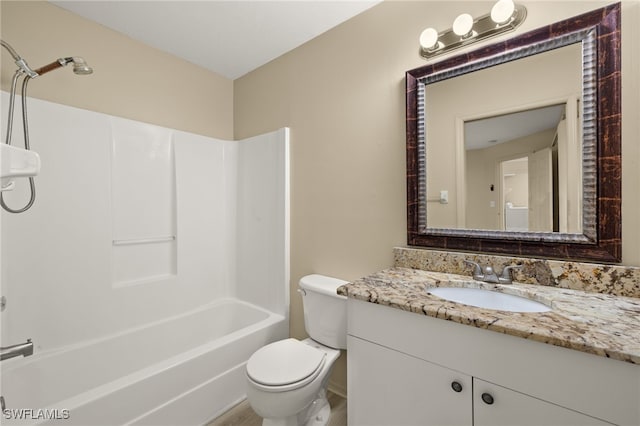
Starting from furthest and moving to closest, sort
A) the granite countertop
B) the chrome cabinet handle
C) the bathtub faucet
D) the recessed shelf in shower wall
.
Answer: the recessed shelf in shower wall
the bathtub faucet
the chrome cabinet handle
the granite countertop

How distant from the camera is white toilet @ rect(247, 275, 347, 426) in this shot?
50.3 inches

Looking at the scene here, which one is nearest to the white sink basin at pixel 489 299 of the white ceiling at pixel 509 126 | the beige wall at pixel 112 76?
the white ceiling at pixel 509 126

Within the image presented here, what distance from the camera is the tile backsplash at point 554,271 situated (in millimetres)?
1015

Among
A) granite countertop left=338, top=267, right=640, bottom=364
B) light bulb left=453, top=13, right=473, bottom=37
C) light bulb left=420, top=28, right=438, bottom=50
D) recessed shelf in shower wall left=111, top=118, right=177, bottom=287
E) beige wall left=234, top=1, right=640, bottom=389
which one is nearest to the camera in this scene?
granite countertop left=338, top=267, right=640, bottom=364

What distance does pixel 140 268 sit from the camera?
1.98 meters

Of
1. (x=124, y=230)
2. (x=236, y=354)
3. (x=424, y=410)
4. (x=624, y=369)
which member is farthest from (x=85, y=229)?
(x=624, y=369)

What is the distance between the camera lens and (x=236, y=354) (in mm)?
1759

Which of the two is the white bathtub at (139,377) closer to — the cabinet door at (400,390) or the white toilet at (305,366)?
the white toilet at (305,366)

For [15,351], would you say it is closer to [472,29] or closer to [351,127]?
[351,127]

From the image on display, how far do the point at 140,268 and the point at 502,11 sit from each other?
2.58m

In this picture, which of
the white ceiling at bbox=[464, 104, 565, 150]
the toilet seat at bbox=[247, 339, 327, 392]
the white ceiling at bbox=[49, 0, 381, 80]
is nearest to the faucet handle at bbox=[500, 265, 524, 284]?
the white ceiling at bbox=[464, 104, 565, 150]

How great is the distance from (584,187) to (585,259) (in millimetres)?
286

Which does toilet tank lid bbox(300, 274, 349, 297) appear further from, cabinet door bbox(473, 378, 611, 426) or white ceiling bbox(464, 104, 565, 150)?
white ceiling bbox(464, 104, 565, 150)

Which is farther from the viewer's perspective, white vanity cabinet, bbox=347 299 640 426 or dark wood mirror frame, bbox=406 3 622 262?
dark wood mirror frame, bbox=406 3 622 262
